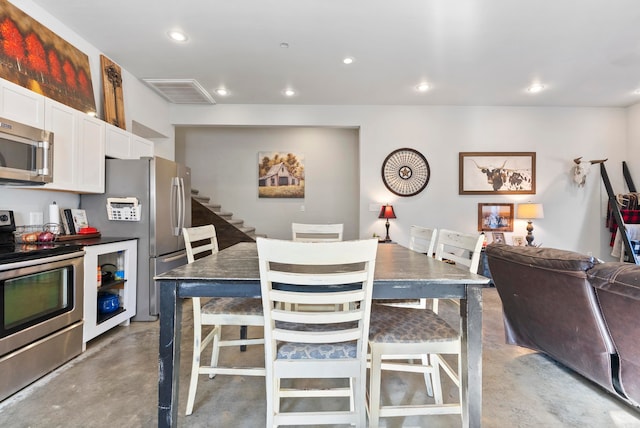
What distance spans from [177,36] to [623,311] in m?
3.72

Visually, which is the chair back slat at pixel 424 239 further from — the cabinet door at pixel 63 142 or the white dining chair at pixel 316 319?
the cabinet door at pixel 63 142

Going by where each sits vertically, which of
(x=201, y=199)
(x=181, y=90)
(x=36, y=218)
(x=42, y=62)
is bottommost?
(x=36, y=218)

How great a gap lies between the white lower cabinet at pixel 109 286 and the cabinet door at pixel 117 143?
36.1 inches

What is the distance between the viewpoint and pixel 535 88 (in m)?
3.98

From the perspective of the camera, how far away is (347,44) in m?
3.00

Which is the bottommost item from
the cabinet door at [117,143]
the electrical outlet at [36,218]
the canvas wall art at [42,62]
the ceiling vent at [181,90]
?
the electrical outlet at [36,218]

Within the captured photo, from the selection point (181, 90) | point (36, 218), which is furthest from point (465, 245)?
point (181, 90)

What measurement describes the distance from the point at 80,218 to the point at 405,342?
10.2 ft

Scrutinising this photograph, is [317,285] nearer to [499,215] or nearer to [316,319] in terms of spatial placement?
[316,319]

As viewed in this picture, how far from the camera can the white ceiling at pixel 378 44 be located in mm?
2473

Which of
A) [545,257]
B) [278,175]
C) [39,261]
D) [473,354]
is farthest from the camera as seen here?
[278,175]

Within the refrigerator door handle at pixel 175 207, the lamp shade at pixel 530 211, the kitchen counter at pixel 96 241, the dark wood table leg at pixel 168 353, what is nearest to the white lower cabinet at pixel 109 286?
the kitchen counter at pixel 96 241

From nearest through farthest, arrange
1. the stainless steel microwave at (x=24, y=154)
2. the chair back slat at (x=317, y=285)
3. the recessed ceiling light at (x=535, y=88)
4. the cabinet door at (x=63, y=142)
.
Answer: the chair back slat at (x=317, y=285) < the stainless steel microwave at (x=24, y=154) < the cabinet door at (x=63, y=142) < the recessed ceiling light at (x=535, y=88)

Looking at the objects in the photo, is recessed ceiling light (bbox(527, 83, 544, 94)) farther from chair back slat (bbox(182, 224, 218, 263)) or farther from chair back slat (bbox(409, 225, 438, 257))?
chair back slat (bbox(182, 224, 218, 263))
